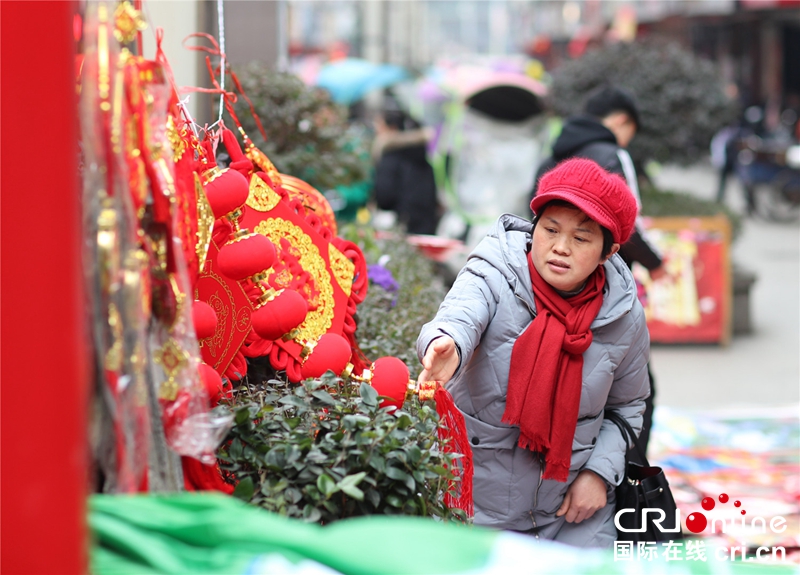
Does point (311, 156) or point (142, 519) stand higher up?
point (311, 156)

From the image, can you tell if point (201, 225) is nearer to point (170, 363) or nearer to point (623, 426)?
point (170, 363)

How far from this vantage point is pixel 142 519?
4.70ft

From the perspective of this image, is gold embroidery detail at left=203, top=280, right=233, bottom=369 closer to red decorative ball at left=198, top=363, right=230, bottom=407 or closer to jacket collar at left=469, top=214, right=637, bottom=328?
red decorative ball at left=198, top=363, right=230, bottom=407

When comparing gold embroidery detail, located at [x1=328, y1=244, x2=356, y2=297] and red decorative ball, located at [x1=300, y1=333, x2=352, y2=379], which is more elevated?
gold embroidery detail, located at [x1=328, y1=244, x2=356, y2=297]

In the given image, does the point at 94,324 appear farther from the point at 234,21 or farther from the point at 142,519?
the point at 234,21

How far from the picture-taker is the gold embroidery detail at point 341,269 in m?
3.10

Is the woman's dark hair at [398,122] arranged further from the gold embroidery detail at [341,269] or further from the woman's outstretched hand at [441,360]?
the woman's outstretched hand at [441,360]

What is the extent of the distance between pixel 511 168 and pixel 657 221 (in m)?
2.94

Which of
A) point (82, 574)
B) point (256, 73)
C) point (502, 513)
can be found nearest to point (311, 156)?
point (256, 73)

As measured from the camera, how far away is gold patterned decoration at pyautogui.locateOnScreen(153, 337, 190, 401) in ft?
5.55

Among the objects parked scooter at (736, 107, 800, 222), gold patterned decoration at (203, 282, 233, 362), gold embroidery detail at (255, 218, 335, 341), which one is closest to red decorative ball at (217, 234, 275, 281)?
gold patterned decoration at (203, 282, 233, 362)

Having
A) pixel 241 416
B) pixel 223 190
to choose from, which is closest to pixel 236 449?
pixel 241 416

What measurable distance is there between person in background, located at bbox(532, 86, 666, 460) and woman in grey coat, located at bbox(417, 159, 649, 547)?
4.03 feet

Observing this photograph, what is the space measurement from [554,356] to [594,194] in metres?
0.44
